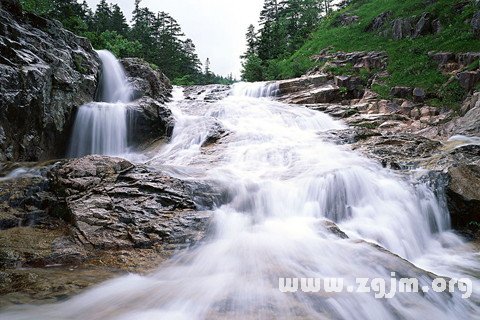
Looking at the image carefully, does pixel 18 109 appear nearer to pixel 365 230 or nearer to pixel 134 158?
pixel 134 158

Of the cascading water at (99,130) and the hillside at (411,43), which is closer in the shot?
the cascading water at (99,130)

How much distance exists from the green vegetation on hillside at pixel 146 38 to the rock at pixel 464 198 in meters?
25.1

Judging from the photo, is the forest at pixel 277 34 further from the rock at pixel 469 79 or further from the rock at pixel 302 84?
the rock at pixel 469 79

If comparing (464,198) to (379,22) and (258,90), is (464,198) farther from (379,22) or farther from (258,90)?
(379,22)

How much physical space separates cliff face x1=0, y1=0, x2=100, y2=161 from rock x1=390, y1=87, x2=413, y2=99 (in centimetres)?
1336

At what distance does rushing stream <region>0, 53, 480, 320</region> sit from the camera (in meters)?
3.24

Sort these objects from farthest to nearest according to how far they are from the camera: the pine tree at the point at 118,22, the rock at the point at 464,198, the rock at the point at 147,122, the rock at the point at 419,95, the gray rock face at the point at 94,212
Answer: the pine tree at the point at 118,22
the rock at the point at 419,95
the rock at the point at 147,122
the rock at the point at 464,198
the gray rock face at the point at 94,212

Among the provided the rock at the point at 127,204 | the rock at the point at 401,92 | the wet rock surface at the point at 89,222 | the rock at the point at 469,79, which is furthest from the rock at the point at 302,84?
the rock at the point at 127,204

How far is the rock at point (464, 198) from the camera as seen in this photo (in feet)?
20.9

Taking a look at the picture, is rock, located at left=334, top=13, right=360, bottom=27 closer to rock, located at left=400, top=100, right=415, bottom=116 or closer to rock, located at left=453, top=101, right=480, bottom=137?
rock, located at left=400, top=100, right=415, bottom=116

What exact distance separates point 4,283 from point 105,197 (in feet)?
6.86

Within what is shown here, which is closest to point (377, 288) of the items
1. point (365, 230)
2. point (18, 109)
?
point (365, 230)

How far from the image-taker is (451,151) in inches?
308

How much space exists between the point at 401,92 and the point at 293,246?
12.6m
